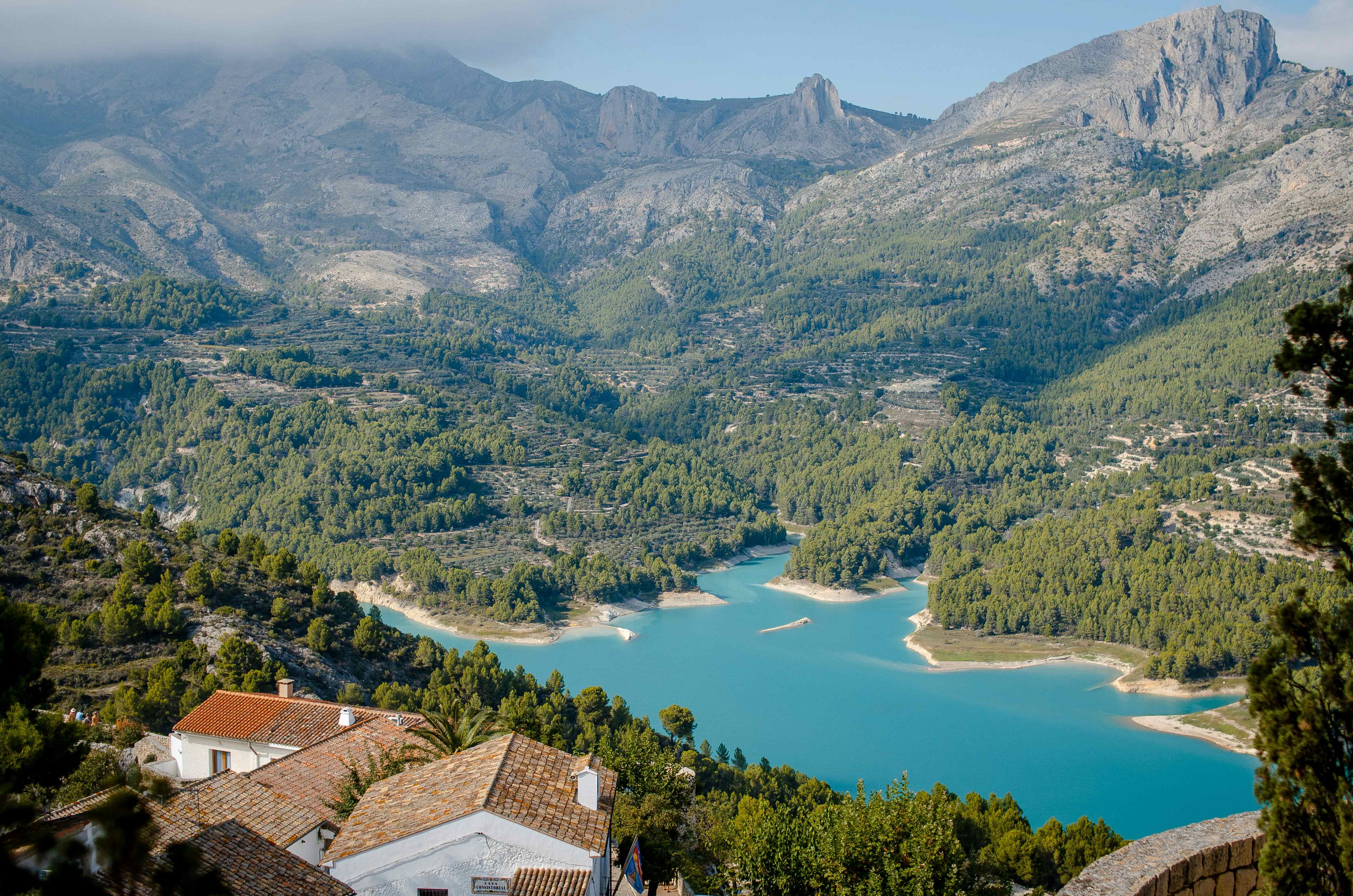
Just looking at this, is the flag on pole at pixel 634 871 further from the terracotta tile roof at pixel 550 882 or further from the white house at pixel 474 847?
the terracotta tile roof at pixel 550 882

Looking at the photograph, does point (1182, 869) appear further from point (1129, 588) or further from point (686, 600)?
point (686, 600)

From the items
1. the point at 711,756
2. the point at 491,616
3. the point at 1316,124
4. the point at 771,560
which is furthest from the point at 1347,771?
the point at 1316,124

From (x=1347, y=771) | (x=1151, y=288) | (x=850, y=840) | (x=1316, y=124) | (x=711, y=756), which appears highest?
(x=1316, y=124)

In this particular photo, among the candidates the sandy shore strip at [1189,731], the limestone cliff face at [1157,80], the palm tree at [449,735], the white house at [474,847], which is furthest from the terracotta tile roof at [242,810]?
the limestone cliff face at [1157,80]

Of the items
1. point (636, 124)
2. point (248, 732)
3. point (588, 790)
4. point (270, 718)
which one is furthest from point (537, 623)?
point (636, 124)

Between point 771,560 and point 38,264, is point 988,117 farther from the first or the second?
point 38,264
